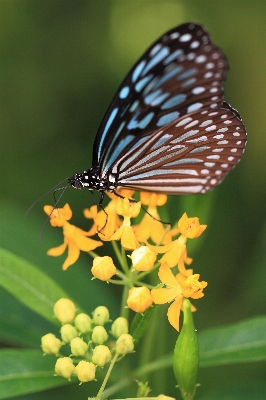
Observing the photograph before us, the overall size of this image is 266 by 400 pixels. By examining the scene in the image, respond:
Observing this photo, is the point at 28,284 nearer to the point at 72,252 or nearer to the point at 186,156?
the point at 72,252

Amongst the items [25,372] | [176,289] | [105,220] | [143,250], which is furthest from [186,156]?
[25,372]

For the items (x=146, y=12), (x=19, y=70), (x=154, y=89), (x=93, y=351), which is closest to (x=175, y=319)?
(x=93, y=351)

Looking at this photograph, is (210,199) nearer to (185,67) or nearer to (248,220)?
(185,67)

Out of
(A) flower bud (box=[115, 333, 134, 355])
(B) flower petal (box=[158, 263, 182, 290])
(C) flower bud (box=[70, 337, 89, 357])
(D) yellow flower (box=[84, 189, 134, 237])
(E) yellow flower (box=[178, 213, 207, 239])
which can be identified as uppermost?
(D) yellow flower (box=[84, 189, 134, 237])

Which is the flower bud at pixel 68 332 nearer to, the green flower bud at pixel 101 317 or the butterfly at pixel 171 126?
the green flower bud at pixel 101 317

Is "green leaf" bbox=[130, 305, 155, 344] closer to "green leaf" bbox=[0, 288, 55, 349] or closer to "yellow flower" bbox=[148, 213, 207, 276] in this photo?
"yellow flower" bbox=[148, 213, 207, 276]

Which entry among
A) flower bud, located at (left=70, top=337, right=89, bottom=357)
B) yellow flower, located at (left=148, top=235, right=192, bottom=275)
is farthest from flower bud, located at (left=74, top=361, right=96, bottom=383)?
yellow flower, located at (left=148, top=235, right=192, bottom=275)
